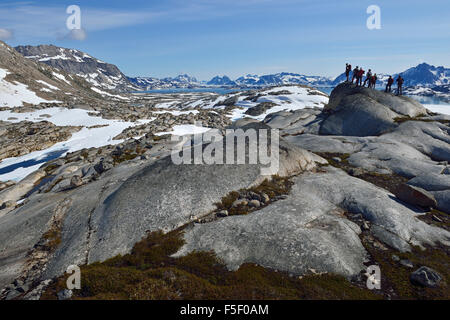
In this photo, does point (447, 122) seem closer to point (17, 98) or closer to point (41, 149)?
point (41, 149)

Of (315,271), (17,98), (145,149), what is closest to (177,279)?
(315,271)

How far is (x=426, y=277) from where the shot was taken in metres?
13.3

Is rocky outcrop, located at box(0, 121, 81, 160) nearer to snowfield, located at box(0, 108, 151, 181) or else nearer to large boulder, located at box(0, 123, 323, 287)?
snowfield, located at box(0, 108, 151, 181)

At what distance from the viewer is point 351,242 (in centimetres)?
1622

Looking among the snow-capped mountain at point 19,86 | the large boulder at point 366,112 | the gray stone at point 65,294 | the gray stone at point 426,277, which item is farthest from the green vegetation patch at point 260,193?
the snow-capped mountain at point 19,86

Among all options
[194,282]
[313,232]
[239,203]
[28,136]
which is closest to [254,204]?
[239,203]

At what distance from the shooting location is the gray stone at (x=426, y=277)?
13.2 meters

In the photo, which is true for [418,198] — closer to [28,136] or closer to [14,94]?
[28,136]

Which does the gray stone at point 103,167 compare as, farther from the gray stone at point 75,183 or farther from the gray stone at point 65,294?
the gray stone at point 65,294

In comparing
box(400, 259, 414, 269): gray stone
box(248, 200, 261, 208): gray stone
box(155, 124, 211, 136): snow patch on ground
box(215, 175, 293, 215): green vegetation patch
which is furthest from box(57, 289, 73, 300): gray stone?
box(155, 124, 211, 136): snow patch on ground

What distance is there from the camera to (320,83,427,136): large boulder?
4663 cm

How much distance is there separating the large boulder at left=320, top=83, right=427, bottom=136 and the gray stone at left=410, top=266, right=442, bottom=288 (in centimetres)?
3687

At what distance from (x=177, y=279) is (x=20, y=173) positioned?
54437 millimetres

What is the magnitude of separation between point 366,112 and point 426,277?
42189 mm
